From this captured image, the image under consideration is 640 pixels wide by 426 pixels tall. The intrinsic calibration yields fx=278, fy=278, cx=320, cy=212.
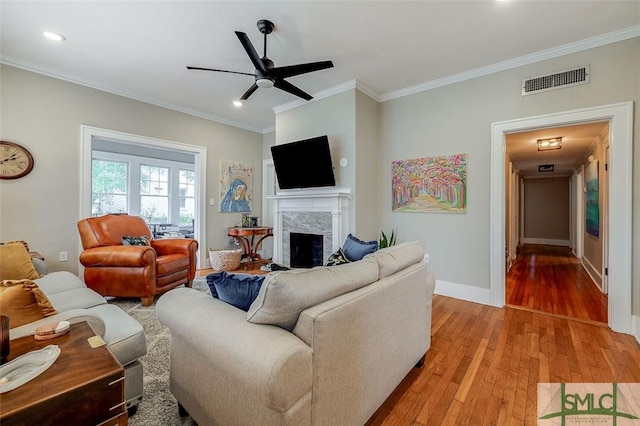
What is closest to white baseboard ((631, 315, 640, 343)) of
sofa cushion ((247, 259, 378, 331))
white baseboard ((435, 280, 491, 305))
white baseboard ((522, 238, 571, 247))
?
white baseboard ((435, 280, 491, 305))

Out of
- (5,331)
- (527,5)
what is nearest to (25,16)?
(5,331)

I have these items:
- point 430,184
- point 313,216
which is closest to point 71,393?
point 313,216

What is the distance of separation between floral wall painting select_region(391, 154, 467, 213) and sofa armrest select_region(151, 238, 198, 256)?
9.17 ft

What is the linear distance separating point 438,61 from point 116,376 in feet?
12.1

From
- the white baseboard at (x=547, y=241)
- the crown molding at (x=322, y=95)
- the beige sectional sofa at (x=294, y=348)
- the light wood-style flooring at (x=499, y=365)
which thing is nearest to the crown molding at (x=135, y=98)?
the crown molding at (x=322, y=95)

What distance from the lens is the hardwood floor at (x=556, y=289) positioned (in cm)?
299

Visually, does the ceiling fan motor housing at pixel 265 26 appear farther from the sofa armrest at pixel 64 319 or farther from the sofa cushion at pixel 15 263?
the sofa cushion at pixel 15 263

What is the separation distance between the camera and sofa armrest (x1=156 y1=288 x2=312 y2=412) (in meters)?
0.89

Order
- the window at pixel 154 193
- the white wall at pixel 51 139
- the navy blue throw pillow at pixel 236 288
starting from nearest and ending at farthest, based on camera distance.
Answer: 1. the navy blue throw pillow at pixel 236 288
2. the white wall at pixel 51 139
3. the window at pixel 154 193

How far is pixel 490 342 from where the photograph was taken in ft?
7.57

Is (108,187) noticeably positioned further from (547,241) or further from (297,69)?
(547,241)

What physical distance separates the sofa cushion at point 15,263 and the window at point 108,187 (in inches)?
175

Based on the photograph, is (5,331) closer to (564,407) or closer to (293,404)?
(293,404)

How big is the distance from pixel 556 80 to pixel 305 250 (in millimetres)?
3595
